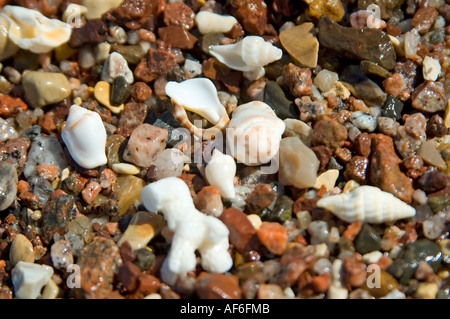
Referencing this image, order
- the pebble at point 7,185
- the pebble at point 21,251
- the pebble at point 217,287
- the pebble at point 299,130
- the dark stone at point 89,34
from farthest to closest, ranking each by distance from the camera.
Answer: the dark stone at point 89,34 < the pebble at point 299,130 < the pebble at point 7,185 < the pebble at point 21,251 < the pebble at point 217,287

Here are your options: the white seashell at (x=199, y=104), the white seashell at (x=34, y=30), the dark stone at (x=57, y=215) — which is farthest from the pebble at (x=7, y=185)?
the white seashell at (x=199, y=104)

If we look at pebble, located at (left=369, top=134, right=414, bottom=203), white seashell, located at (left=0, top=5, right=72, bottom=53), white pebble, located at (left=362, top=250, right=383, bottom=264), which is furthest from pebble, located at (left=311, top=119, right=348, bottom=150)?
white seashell, located at (left=0, top=5, right=72, bottom=53)

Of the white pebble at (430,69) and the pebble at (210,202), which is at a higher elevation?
the white pebble at (430,69)

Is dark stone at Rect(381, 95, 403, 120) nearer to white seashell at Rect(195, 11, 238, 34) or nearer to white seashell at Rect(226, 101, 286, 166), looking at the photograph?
white seashell at Rect(226, 101, 286, 166)

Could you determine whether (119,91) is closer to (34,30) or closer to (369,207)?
(34,30)

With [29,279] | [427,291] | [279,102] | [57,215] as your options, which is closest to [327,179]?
[279,102]

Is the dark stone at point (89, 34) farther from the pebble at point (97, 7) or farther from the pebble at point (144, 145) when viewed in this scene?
the pebble at point (144, 145)

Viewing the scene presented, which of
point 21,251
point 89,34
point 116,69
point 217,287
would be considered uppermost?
point 89,34
